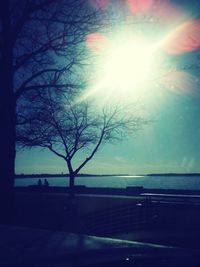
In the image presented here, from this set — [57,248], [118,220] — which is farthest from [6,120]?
[57,248]

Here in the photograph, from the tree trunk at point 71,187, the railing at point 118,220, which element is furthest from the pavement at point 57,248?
the tree trunk at point 71,187

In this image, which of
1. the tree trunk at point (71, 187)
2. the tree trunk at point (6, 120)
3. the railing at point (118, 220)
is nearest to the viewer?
the tree trunk at point (6, 120)

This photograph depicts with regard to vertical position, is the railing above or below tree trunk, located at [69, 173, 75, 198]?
below

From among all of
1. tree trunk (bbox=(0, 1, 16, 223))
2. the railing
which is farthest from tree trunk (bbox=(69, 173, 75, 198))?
tree trunk (bbox=(0, 1, 16, 223))

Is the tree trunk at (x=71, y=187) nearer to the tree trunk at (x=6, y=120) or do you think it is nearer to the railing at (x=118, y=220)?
the railing at (x=118, y=220)

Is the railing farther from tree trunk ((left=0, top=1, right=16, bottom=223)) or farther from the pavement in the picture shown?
the pavement

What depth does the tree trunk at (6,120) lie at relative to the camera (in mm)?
10336

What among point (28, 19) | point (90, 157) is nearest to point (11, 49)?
point (28, 19)

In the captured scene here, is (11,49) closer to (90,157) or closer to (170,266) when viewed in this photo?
(170,266)

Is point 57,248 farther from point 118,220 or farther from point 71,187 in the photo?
point 71,187

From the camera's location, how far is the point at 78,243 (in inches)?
83.2

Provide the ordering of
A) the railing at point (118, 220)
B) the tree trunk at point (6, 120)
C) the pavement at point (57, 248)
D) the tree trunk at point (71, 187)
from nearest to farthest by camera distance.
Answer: the pavement at point (57, 248) → the tree trunk at point (6, 120) → the railing at point (118, 220) → the tree trunk at point (71, 187)

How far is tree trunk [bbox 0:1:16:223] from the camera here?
1034 cm

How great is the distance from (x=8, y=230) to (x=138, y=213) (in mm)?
11221
